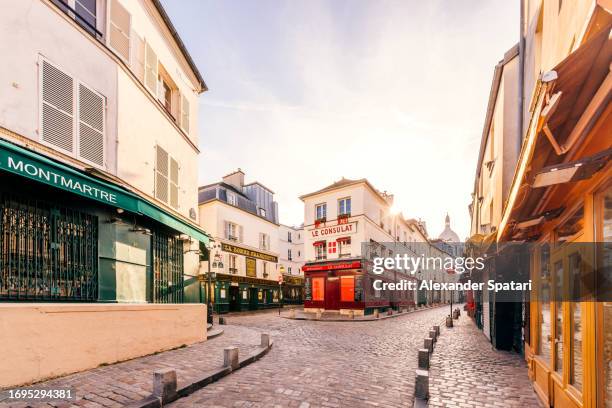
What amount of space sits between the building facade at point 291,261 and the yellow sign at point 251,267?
15.1 ft

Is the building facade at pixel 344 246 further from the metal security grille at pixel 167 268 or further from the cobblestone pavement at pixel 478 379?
the metal security grille at pixel 167 268

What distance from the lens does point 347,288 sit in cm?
2328

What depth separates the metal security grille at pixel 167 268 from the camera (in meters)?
9.76

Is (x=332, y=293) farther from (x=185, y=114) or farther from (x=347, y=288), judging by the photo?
(x=185, y=114)

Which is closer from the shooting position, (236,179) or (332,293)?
(332,293)

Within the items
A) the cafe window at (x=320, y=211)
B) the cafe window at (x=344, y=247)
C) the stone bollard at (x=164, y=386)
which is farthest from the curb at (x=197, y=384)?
the cafe window at (x=320, y=211)

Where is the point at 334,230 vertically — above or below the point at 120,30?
below

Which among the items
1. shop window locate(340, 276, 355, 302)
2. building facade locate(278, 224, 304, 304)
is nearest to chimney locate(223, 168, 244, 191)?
building facade locate(278, 224, 304, 304)

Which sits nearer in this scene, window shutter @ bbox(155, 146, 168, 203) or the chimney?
window shutter @ bbox(155, 146, 168, 203)

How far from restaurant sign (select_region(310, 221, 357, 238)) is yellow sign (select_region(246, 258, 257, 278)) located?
6.08 metres

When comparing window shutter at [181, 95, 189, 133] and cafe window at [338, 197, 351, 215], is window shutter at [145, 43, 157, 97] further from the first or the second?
cafe window at [338, 197, 351, 215]

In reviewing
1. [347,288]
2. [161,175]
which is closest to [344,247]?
[347,288]

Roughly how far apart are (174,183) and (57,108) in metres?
4.77

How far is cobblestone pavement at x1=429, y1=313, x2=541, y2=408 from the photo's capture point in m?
5.44
